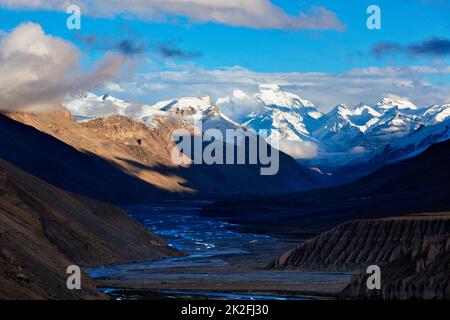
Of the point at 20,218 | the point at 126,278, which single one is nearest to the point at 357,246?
the point at 126,278

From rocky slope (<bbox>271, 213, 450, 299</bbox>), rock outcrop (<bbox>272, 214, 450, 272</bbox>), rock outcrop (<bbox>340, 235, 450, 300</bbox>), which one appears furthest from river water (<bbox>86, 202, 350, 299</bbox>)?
rock outcrop (<bbox>340, 235, 450, 300</bbox>)

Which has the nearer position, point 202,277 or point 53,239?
point 202,277

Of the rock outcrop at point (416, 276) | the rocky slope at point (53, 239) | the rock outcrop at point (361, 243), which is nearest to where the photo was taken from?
the rocky slope at point (53, 239)

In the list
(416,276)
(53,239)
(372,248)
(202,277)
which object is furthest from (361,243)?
(416,276)

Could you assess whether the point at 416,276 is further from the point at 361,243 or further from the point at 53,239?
the point at 53,239

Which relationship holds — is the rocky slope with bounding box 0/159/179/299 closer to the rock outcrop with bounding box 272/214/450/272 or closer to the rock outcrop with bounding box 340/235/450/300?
the rock outcrop with bounding box 340/235/450/300

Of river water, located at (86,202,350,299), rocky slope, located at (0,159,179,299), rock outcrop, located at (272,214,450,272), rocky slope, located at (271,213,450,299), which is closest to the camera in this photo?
rocky slope, located at (0,159,179,299)

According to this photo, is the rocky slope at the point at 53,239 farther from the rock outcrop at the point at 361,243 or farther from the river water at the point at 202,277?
the rock outcrop at the point at 361,243

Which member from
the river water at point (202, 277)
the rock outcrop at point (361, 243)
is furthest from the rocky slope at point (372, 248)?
the river water at point (202, 277)

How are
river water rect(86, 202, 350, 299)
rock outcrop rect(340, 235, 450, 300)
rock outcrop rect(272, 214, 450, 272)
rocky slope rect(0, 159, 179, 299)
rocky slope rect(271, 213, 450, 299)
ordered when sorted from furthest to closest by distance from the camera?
rock outcrop rect(272, 214, 450, 272) → river water rect(86, 202, 350, 299) → rocky slope rect(271, 213, 450, 299) → rock outcrop rect(340, 235, 450, 300) → rocky slope rect(0, 159, 179, 299)
